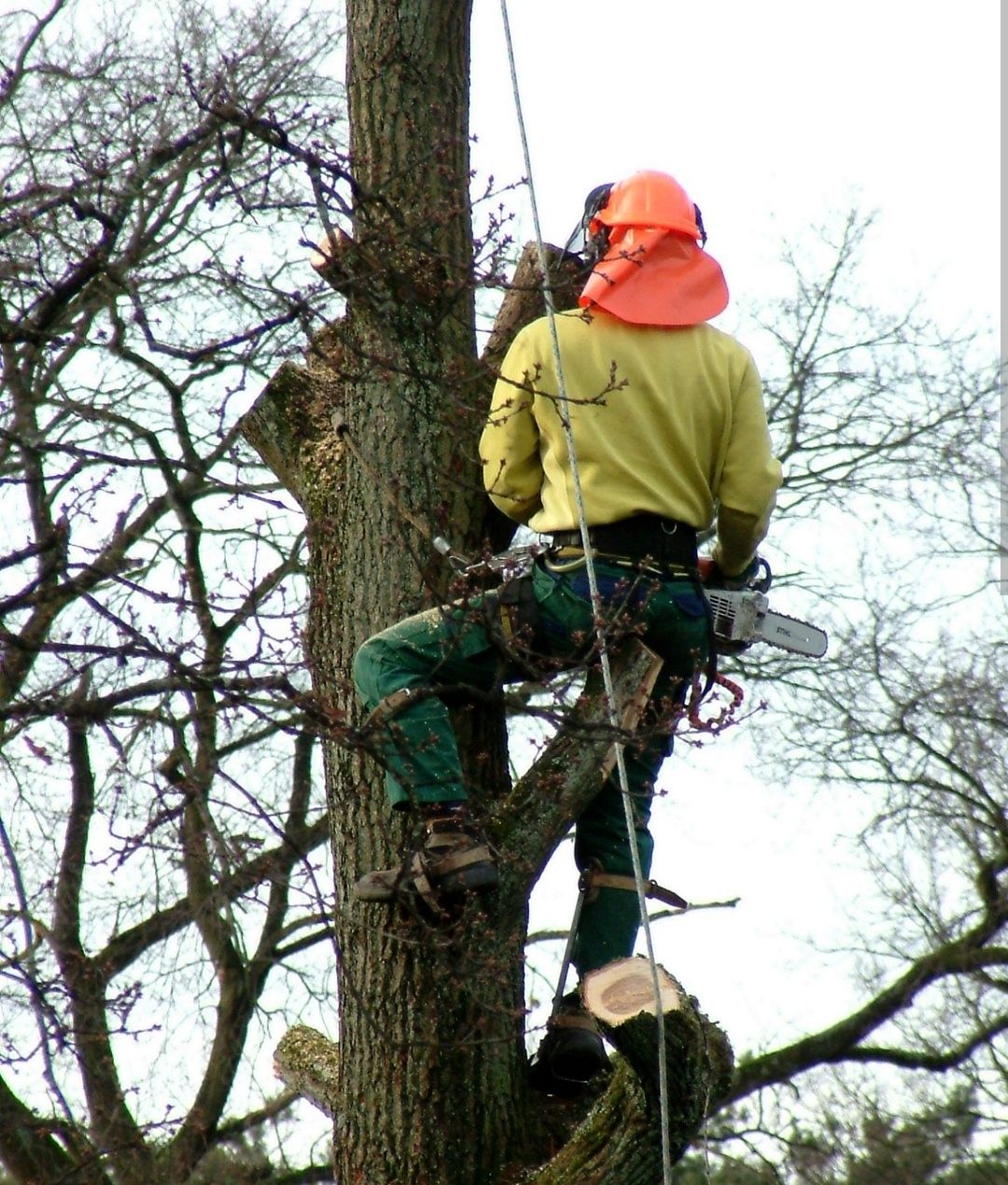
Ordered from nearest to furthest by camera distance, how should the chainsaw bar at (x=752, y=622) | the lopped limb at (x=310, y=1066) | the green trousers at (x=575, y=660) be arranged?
the green trousers at (x=575, y=660)
the chainsaw bar at (x=752, y=622)
the lopped limb at (x=310, y=1066)

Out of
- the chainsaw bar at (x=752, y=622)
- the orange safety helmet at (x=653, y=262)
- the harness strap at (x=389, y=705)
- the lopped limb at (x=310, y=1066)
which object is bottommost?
the lopped limb at (x=310, y=1066)

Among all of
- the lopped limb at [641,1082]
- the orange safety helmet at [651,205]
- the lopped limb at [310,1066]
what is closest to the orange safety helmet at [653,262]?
the orange safety helmet at [651,205]

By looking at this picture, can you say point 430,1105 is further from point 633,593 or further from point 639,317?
point 639,317

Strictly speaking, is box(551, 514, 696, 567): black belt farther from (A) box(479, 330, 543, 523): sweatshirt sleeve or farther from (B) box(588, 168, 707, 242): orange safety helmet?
(B) box(588, 168, 707, 242): orange safety helmet

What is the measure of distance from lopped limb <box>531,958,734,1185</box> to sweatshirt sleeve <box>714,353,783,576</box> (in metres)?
1.15

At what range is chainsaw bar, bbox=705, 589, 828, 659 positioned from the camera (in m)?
4.28

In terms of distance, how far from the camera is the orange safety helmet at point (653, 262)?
4.06 metres

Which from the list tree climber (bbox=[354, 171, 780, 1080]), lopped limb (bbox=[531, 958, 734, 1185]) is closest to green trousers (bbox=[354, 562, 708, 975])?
tree climber (bbox=[354, 171, 780, 1080])

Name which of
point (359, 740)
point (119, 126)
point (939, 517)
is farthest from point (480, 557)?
point (939, 517)

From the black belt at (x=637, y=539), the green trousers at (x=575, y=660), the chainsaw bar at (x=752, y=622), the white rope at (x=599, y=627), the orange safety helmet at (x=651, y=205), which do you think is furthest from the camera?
the chainsaw bar at (x=752, y=622)

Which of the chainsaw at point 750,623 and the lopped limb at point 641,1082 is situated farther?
the chainsaw at point 750,623

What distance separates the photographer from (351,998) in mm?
4059

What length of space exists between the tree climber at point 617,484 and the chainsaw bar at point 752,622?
177mm

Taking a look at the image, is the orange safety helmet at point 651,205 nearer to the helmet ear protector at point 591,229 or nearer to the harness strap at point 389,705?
the helmet ear protector at point 591,229
